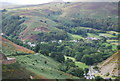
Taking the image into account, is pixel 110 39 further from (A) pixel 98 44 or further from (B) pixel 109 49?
(B) pixel 109 49

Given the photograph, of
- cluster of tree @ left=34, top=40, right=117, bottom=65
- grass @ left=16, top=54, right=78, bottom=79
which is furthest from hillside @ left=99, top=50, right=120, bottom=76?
grass @ left=16, top=54, right=78, bottom=79

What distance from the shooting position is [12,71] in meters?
41.2

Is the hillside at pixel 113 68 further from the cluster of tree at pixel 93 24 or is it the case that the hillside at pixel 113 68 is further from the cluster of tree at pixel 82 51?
the cluster of tree at pixel 93 24

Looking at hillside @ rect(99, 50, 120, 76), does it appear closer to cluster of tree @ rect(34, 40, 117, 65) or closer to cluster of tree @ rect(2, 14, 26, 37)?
cluster of tree @ rect(34, 40, 117, 65)

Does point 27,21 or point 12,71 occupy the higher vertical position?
point 12,71

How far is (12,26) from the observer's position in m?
150

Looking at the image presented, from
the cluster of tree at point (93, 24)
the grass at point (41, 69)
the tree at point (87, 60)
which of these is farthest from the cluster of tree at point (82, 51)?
the cluster of tree at point (93, 24)

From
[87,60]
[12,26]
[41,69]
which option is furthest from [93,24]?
[41,69]

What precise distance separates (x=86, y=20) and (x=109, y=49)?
253ft

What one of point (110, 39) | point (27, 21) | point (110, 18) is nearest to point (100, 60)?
point (110, 39)

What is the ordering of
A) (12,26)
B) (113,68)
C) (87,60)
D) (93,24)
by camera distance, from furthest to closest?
(93,24)
(12,26)
(87,60)
(113,68)

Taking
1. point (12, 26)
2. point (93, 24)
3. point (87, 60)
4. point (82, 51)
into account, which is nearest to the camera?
point (87, 60)

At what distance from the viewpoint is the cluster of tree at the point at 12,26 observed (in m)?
146

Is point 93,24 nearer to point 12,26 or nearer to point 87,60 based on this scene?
point 12,26
